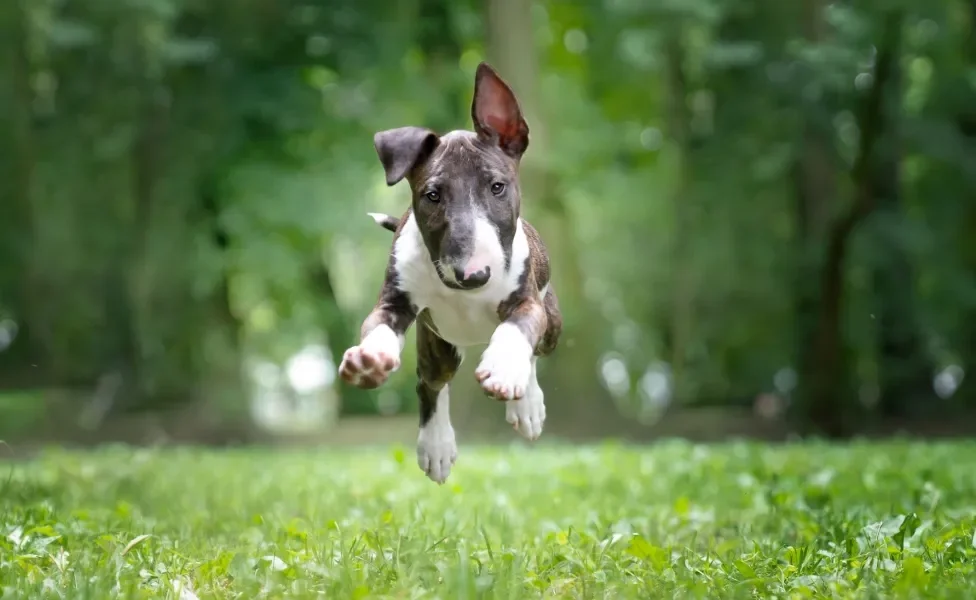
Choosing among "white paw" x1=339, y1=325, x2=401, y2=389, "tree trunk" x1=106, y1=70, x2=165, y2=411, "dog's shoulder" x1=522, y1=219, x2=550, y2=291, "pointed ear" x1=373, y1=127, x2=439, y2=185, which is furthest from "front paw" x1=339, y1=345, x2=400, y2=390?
"tree trunk" x1=106, y1=70, x2=165, y2=411

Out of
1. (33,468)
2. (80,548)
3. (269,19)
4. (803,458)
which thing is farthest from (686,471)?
(269,19)

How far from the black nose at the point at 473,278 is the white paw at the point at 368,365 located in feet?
1.04

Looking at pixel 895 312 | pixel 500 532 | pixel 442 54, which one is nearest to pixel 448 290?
pixel 500 532

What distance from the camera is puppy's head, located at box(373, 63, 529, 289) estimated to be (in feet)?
11.1

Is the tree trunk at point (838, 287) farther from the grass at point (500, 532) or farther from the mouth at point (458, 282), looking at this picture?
the mouth at point (458, 282)

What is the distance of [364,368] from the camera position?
3.19 meters

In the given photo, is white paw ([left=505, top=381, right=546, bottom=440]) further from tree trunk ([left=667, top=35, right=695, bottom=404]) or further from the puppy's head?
tree trunk ([left=667, top=35, right=695, bottom=404])

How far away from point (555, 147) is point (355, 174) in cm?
311

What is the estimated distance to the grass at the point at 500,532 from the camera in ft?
11.2

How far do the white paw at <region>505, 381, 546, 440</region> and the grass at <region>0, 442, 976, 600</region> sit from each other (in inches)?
17.8

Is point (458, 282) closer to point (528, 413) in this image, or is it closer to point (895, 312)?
point (528, 413)

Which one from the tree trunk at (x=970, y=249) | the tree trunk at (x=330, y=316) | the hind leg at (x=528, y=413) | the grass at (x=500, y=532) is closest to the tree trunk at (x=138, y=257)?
the tree trunk at (x=330, y=316)

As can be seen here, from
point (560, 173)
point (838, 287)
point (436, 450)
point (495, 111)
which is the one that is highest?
point (495, 111)

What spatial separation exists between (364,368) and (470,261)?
485 millimetres
